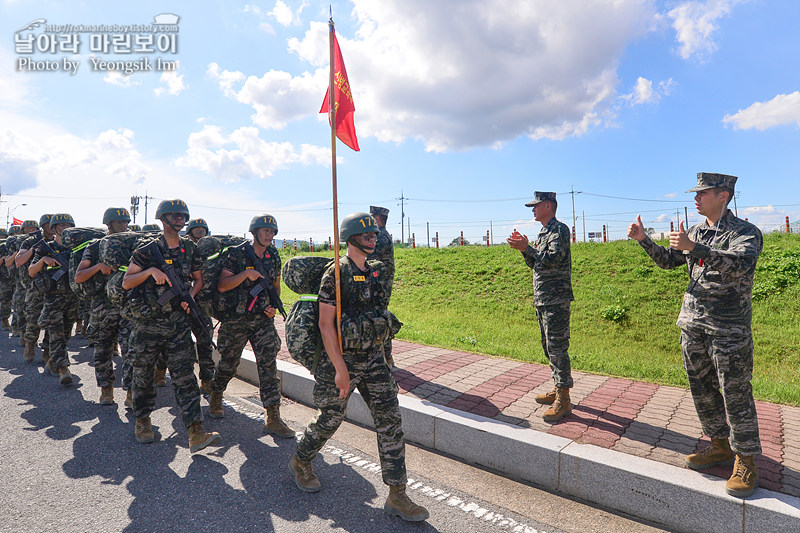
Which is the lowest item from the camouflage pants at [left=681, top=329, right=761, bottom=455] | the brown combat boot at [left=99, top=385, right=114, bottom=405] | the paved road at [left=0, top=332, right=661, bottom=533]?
the paved road at [left=0, top=332, right=661, bottom=533]

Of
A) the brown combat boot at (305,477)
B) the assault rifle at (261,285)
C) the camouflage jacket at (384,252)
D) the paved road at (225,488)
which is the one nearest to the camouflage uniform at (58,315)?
the paved road at (225,488)

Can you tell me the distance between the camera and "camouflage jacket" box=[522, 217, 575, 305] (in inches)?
180

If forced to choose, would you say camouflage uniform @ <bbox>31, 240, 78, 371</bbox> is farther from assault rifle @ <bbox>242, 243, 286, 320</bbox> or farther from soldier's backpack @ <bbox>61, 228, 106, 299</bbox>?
assault rifle @ <bbox>242, 243, 286, 320</bbox>

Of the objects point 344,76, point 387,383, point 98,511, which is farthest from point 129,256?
point 387,383

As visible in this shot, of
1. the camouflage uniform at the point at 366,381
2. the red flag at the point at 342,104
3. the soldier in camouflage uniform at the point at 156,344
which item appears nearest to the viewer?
the camouflage uniform at the point at 366,381

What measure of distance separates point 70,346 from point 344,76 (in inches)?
313

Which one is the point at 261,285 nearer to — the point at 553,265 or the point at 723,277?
the point at 553,265

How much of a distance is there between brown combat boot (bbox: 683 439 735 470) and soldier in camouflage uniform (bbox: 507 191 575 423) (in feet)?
3.96

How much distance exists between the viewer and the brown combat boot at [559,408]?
4.36 m

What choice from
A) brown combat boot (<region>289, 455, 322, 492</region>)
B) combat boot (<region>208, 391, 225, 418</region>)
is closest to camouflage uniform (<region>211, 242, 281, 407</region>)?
combat boot (<region>208, 391, 225, 418</region>)

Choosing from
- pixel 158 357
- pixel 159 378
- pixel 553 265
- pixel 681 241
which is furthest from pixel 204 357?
pixel 681 241

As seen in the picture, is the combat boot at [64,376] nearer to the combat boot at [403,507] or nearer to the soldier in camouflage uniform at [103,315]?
the soldier in camouflage uniform at [103,315]

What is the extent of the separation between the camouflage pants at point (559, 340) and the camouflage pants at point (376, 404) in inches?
79.2

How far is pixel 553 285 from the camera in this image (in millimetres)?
4625
